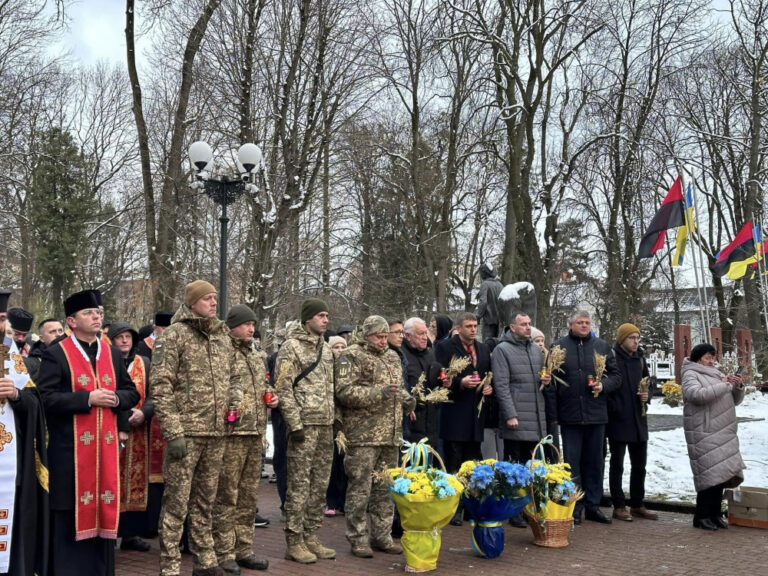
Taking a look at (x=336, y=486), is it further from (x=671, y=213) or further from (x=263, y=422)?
(x=671, y=213)

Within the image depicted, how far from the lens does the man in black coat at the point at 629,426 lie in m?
9.18

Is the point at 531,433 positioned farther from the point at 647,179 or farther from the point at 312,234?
the point at 647,179

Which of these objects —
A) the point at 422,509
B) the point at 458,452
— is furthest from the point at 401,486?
the point at 458,452

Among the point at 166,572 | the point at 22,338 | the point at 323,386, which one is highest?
the point at 22,338

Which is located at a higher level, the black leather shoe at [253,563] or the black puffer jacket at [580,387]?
the black puffer jacket at [580,387]

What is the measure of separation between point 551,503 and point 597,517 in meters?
1.64

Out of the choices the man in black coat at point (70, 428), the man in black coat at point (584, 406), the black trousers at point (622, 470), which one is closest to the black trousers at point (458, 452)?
the man in black coat at point (584, 406)

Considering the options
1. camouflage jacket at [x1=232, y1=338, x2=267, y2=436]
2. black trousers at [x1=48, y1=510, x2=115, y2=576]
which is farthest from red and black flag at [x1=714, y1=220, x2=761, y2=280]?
black trousers at [x1=48, y1=510, x2=115, y2=576]

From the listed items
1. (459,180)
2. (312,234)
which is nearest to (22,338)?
(312,234)

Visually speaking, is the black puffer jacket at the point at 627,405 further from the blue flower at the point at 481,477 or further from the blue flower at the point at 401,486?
the blue flower at the point at 401,486

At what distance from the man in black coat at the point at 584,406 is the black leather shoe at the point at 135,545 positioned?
4.26 metres

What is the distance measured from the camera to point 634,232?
32750 millimetres

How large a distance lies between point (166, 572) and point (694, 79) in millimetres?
26365

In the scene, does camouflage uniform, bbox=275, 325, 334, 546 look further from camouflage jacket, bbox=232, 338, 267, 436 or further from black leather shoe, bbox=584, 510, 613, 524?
black leather shoe, bbox=584, 510, 613, 524
